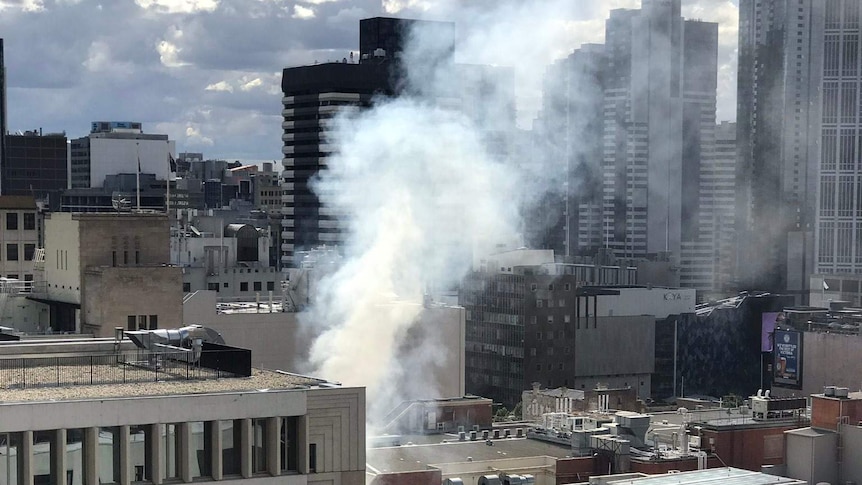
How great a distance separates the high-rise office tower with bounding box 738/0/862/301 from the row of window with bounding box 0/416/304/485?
133 metres

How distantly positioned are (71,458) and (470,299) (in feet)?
279

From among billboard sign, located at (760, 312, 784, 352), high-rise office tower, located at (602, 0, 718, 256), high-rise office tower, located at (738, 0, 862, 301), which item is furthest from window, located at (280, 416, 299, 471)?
high-rise office tower, located at (738, 0, 862, 301)

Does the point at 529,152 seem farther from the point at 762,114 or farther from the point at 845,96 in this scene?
the point at 762,114

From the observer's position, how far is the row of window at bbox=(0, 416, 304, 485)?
25.0m

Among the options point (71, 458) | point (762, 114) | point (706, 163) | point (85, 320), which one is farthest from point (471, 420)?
point (762, 114)

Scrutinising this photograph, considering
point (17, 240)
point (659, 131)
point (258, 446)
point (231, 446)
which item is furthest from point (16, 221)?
point (659, 131)

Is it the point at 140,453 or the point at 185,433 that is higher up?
the point at 185,433

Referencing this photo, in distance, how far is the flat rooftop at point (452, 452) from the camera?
4816cm

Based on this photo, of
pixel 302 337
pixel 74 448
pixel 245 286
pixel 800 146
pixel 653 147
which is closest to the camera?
pixel 74 448

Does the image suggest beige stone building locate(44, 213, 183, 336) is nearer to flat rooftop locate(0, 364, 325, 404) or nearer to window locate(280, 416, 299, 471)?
flat rooftop locate(0, 364, 325, 404)

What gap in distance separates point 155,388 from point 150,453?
5.15ft

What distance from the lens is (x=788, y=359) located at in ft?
370

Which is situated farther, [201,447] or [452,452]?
[452,452]

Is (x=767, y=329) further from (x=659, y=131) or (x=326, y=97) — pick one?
(x=326, y=97)
